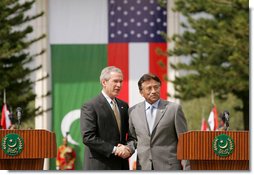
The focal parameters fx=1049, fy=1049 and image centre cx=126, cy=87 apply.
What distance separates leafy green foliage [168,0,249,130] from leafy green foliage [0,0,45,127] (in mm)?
2927

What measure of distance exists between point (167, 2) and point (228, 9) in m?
1.94

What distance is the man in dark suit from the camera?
19.5 ft

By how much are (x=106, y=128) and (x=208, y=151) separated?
602mm

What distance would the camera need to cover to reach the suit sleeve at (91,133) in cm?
594

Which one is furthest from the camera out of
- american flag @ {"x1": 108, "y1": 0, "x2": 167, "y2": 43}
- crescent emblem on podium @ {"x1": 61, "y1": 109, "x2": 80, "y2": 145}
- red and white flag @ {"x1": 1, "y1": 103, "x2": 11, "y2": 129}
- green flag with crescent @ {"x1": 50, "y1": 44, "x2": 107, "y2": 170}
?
american flag @ {"x1": 108, "y1": 0, "x2": 167, "y2": 43}

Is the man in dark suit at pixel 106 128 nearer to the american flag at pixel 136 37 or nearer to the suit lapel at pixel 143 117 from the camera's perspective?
the suit lapel at pixel 143 117

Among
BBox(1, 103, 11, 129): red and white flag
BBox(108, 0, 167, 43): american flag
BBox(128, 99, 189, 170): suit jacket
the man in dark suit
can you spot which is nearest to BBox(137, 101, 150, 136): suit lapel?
BBox(128, 99, 189, 170): suit jacket

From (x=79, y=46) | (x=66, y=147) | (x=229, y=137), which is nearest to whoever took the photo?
(x=229, y=137)

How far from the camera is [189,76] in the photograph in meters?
21.0

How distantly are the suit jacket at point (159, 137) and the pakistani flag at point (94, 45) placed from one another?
15.2m

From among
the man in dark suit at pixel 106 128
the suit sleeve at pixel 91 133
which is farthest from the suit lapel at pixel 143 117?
the suit sleeve at pixel 91 133

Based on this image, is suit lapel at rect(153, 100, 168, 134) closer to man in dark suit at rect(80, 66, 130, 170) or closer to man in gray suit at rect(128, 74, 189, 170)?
man in gray suit at rect(128, 74, 189, 170)

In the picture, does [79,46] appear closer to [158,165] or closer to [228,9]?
[228,9]

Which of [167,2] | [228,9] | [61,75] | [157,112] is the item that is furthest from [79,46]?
[157,112]
